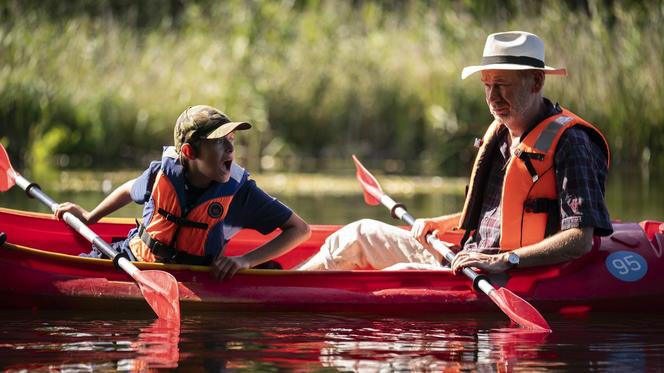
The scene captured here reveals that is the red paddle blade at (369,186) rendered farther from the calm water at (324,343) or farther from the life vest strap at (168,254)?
the life vest strap at (168,254)

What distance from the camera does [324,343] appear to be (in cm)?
543

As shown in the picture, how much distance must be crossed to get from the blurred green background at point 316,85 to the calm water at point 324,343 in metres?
6.84

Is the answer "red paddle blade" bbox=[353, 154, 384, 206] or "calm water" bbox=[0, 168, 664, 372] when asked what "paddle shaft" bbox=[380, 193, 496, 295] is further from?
"red paddle blade" bbox=[353, 154, 384, 206]

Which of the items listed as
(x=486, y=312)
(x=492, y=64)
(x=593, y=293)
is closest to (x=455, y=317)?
(x=486, y=312)

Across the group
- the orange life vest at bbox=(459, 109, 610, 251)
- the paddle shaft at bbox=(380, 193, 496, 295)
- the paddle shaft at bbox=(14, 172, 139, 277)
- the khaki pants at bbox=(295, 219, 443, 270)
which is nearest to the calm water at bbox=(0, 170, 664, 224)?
the paddle shaft at bbox=(380, 193, 496, 295)

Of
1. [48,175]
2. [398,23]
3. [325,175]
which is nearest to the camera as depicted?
[48,175]

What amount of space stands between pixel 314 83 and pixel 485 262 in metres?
9.50

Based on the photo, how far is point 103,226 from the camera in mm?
7152

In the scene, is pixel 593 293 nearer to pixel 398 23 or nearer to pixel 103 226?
pixel 103 226

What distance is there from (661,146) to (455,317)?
24.7ft

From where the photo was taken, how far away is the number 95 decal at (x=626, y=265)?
245 inches

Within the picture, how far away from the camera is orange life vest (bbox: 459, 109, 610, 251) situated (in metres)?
5.75

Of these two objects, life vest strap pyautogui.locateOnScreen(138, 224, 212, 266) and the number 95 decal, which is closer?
life vest strap pyautogui.locateOnScreen(138, 224, 212, 266)

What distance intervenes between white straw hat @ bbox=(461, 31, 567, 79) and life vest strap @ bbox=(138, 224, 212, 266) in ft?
4.50
